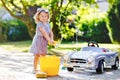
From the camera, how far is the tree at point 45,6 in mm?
26359

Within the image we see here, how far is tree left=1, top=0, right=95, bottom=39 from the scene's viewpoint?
26359 millimetres

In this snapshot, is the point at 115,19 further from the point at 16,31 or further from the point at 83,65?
the point at 83,65

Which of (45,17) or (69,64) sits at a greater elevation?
(45,17)

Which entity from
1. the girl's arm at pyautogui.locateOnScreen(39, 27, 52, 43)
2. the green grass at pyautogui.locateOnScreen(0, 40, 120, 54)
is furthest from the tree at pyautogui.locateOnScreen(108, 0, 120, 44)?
the girl's arm at pyautogui.locateOnScreen(39, 27, 52, 43)

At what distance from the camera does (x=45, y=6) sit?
84.9ft

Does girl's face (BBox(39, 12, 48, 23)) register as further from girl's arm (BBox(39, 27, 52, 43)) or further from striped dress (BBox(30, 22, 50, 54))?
girl's arm (BBox(39, 27, 52, 43))

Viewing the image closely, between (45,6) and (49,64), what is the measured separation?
14909 mm

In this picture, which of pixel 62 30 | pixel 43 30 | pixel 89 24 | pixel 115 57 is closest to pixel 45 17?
pixel 43 30

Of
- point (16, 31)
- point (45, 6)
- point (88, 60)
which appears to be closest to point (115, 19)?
point (45, 6)

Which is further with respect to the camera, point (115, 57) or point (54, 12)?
point (54, 12)

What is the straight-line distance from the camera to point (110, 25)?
33.2m

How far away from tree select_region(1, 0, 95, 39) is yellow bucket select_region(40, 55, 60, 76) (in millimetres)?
14707

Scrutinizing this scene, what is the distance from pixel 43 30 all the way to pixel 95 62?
7.28ft

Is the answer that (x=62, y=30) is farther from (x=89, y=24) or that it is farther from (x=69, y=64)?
(x=69, y=64)
